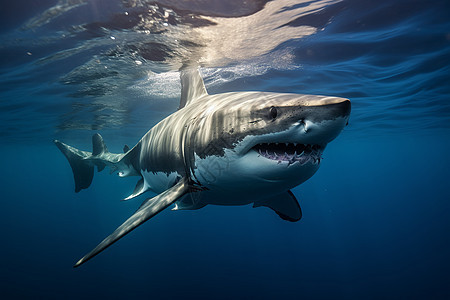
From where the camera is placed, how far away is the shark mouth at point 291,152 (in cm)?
203

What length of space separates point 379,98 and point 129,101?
15.4 metres

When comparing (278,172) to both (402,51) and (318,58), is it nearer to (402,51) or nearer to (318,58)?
(318,58)

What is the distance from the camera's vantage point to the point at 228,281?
1677 centimetres

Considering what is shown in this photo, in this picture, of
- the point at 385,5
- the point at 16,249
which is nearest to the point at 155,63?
the point at 385,5

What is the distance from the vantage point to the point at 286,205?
4.42m

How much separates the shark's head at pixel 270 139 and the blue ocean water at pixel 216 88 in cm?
520

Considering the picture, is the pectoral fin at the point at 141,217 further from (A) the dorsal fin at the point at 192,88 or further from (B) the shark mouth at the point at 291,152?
(A) the dorsal fin at the point at 192,88

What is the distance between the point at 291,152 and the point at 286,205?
261cm

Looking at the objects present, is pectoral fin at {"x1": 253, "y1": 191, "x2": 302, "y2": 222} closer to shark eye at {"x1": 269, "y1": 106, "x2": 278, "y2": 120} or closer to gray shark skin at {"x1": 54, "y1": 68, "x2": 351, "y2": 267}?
gray shark skin at {"x1": 54, "y1": 68, "x2": 351, "y2": 267}

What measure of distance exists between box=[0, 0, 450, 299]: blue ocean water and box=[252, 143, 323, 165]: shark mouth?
5.50 meters

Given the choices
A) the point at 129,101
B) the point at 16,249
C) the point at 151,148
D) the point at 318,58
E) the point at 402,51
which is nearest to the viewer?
the point at 151,148

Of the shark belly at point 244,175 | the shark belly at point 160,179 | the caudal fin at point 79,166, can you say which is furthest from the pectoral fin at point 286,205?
the caudal fin at point 79,166

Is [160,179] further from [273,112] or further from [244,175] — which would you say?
[273,112]

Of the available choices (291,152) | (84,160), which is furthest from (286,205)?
(84,160)
